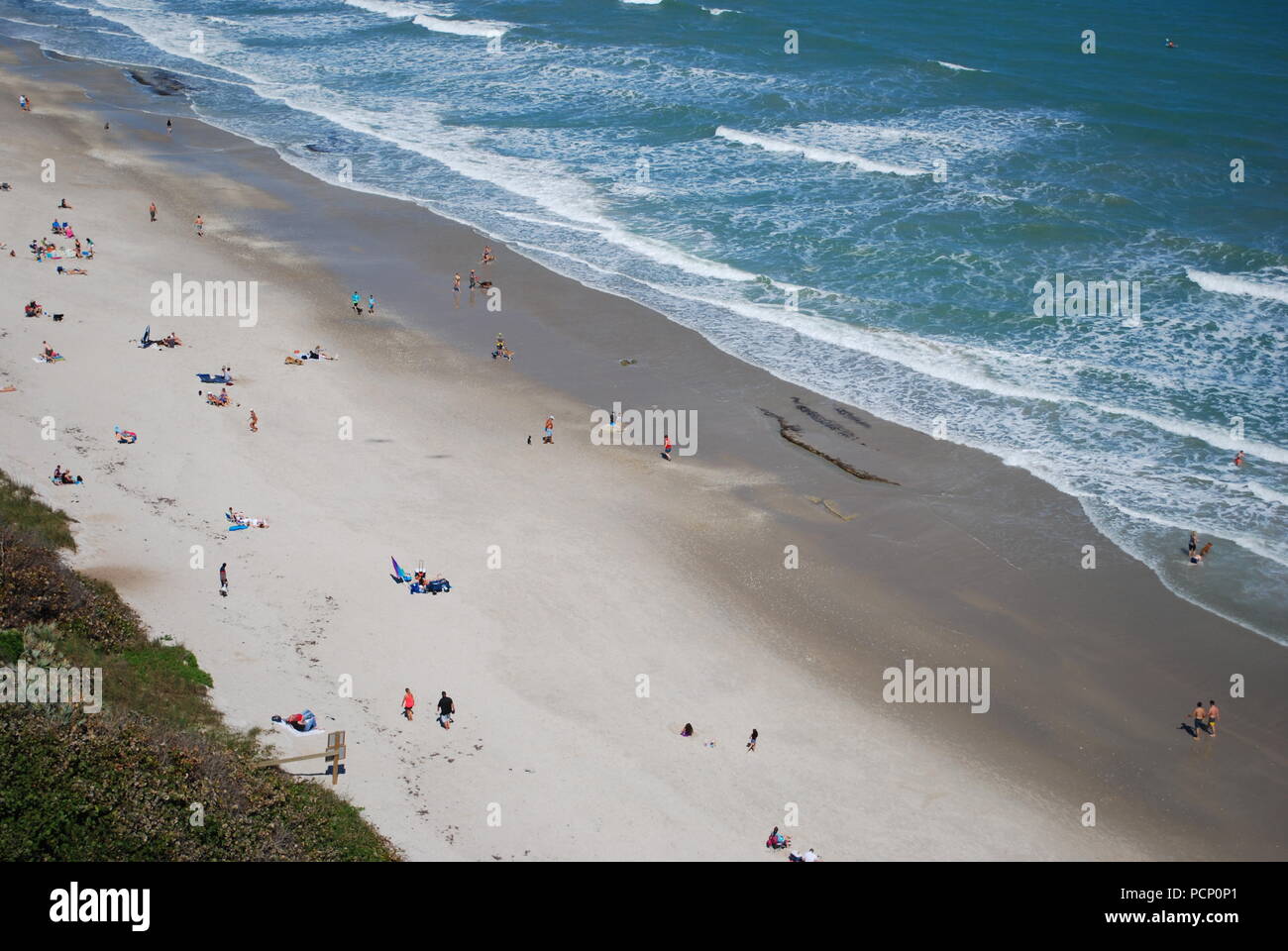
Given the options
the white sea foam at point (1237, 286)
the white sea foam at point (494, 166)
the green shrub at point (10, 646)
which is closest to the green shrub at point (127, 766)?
the green shrub at point (10, 646)

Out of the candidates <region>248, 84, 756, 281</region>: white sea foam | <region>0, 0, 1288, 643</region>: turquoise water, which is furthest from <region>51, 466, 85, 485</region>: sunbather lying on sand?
<region>248, 84, 756, 281</region>: white sea foam

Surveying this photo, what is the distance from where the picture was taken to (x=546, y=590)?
26.3 metres

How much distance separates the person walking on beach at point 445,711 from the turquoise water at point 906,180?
1761cm

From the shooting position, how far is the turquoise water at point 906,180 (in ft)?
112

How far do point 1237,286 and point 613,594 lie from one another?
28436mm

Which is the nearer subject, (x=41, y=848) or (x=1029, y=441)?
(x=41, y=848)

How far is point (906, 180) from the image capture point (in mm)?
50594

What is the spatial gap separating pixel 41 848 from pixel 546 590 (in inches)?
517

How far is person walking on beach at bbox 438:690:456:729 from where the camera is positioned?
21.6 m

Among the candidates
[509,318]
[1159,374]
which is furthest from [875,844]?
[509,318]

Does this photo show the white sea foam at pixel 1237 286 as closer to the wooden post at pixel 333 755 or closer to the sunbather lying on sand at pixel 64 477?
the wooden post at pixel 333 755

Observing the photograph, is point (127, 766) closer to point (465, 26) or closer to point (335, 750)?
point (335, 750)

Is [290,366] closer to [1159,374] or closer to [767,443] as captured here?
[767,443]

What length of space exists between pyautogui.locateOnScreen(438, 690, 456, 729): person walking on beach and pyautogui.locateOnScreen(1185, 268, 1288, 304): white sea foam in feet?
108
